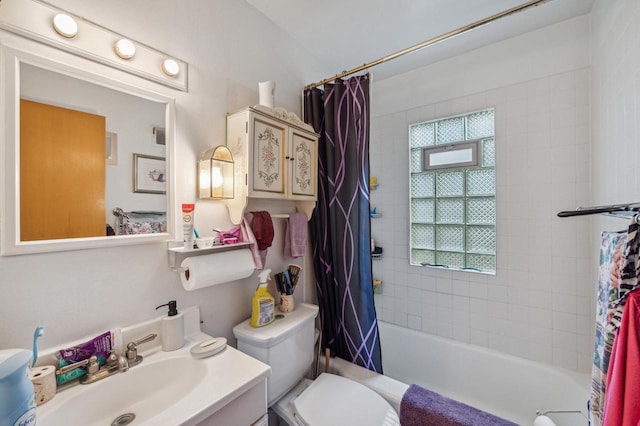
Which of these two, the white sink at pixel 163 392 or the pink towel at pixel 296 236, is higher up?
the pink towel at pixel 296 236

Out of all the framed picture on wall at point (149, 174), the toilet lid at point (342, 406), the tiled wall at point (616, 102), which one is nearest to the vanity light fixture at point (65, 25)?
the framed picture on wall at point (149, 174)

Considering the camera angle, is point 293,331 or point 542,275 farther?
point 542,275

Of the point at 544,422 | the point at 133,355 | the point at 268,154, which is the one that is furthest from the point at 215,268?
the point at 544,422

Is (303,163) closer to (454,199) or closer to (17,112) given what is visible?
(17,112)

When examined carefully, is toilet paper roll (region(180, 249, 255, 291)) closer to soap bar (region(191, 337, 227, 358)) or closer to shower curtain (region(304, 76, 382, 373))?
soap bar (region(191, 337, 227, 358))

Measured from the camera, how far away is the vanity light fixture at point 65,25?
2.69 feet

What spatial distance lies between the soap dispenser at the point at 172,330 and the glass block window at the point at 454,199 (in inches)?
72.1

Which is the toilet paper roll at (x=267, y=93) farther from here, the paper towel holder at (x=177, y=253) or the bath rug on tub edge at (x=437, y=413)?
the bath rug on tub edge at (x=437, y=413)

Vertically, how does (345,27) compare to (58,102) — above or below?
above

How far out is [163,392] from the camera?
0.93m

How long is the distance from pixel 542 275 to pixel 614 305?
4.42 feet

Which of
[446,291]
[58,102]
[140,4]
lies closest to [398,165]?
[446,291]

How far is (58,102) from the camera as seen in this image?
0.84 m

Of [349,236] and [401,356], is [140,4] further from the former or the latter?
[401,356]
